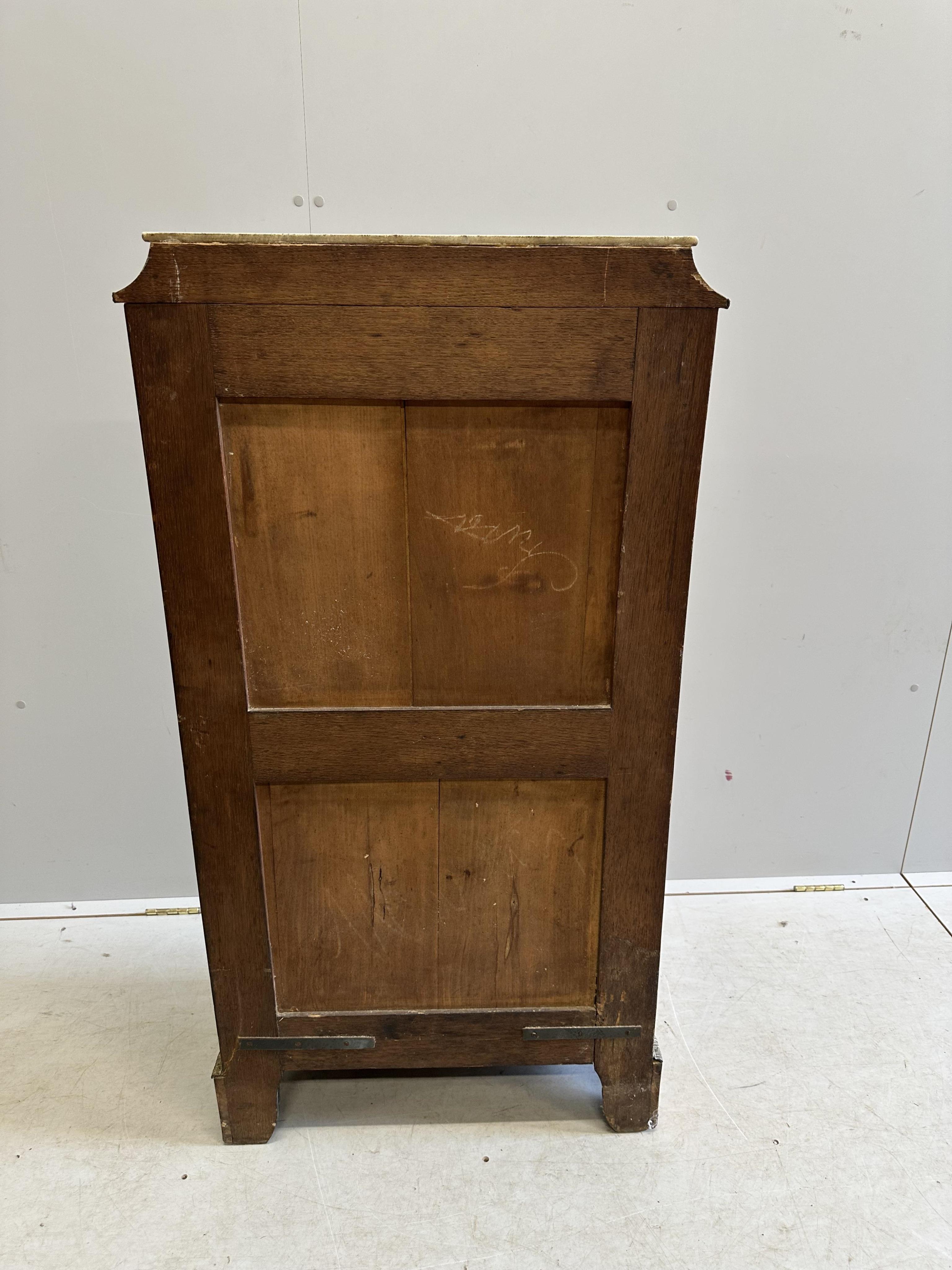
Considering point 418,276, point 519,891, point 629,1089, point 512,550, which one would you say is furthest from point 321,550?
point 629,1089

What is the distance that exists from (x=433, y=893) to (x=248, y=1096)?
1.56 feet

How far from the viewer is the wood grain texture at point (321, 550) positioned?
3.45 ft

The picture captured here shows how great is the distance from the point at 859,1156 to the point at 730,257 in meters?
1.60

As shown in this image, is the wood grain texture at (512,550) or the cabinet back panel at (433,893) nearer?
the wood grain texture at (512,550)

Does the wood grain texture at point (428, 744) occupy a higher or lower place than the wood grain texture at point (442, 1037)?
higher

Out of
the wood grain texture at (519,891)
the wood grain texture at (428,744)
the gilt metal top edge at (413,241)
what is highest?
the gilt metal top edge at (413,241)

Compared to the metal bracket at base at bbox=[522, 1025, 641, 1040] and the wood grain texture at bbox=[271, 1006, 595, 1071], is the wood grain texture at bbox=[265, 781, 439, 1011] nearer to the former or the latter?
the wood grain texture at bbox=[271, 1006, 595, 1071]

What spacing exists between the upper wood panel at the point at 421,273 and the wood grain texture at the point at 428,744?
0.55 meters

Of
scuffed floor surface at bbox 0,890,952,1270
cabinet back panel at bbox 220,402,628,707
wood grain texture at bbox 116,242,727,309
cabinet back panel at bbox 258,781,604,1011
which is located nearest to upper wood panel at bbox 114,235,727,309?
wood grain texture at bbox 116,242,727,309

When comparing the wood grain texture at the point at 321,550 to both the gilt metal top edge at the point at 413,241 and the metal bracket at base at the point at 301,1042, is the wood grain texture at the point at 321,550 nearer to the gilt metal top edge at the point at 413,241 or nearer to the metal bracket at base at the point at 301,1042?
the gilt metal top edge at the point at 413,241

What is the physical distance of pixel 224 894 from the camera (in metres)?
1.23

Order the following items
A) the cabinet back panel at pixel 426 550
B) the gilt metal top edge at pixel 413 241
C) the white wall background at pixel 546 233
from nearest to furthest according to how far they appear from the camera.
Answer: the gilt metal top edge at pixel 413 241, the cabinet back panel at pixel 426 550, the white wall background at pixel 546 233

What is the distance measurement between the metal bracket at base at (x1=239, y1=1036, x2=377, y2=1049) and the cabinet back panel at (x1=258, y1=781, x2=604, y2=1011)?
47 millimetres

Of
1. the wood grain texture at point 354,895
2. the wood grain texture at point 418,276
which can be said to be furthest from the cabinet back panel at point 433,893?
the wood grain texture at point 418,276
